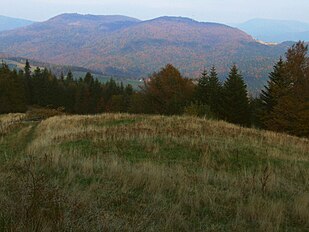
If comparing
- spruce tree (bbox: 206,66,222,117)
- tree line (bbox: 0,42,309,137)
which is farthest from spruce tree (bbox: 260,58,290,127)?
spruce tree (bbox: 206,66,222,117)

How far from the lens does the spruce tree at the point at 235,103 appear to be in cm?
4341

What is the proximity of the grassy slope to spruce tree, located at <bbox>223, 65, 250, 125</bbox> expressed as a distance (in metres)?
30.0

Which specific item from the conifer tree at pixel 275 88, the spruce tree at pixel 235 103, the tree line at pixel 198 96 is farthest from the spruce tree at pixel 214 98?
the conifer tree at pixel 275 88

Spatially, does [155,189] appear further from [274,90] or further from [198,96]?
[198,96]

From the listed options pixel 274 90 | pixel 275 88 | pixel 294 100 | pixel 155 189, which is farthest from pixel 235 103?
pixel 155 189

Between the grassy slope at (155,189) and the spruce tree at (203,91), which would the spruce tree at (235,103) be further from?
the grassy slope at (155,189)

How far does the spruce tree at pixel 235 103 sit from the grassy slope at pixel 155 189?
98.6 feet

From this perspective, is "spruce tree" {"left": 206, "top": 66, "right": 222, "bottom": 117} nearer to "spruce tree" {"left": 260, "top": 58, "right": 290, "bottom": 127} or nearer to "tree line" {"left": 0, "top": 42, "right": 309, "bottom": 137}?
"tree line" {"left": 0, "top": 42, "right": 309, "bottom": 137}

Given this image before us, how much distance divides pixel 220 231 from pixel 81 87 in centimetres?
7484

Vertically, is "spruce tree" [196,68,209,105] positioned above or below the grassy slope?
below

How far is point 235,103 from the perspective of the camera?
43.8 metres

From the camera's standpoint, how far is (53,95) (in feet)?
236

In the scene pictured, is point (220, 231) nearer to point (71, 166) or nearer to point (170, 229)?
point (170, 229)

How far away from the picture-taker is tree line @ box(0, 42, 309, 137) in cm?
3800
